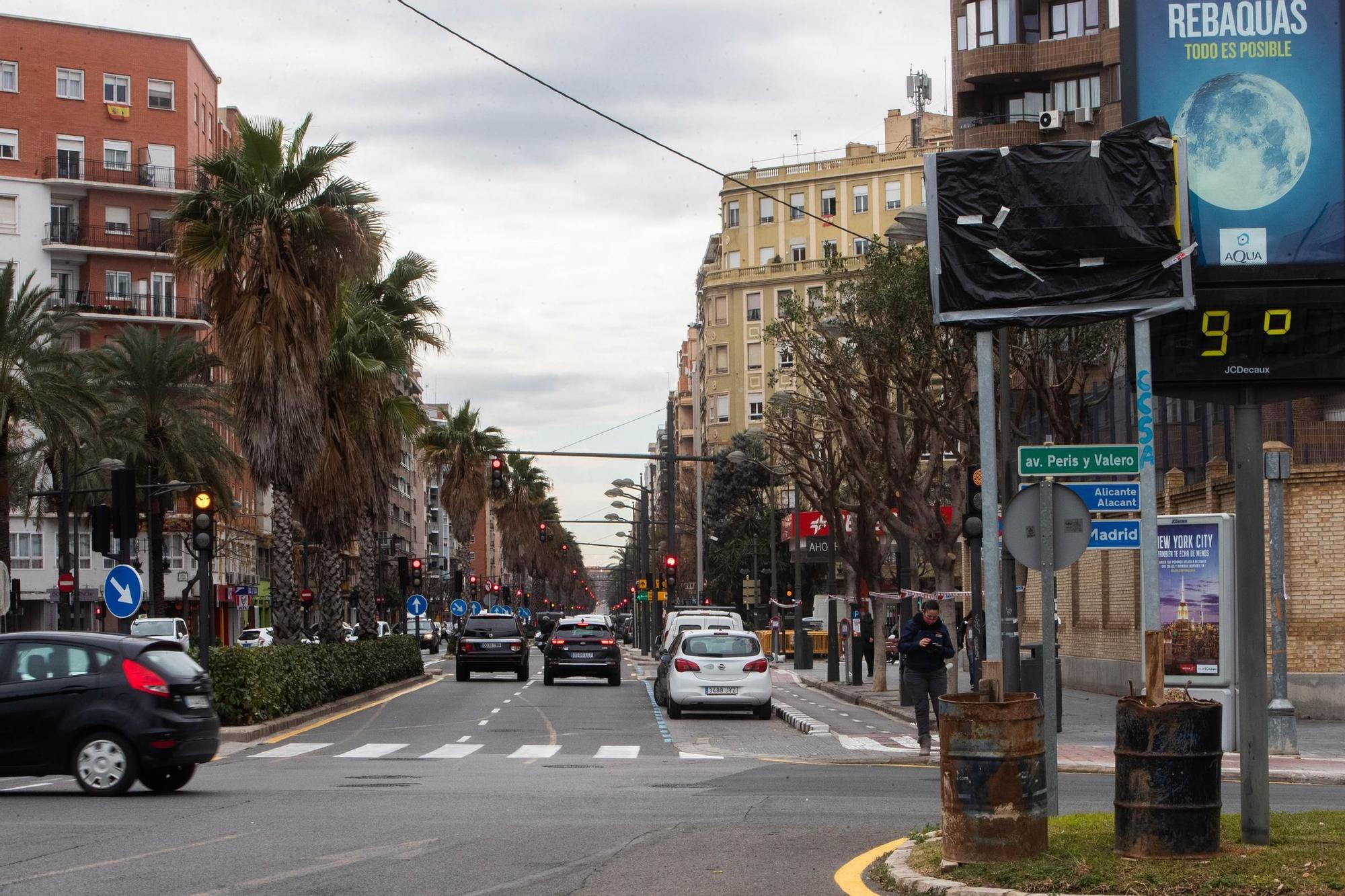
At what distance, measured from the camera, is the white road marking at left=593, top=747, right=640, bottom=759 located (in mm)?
20047

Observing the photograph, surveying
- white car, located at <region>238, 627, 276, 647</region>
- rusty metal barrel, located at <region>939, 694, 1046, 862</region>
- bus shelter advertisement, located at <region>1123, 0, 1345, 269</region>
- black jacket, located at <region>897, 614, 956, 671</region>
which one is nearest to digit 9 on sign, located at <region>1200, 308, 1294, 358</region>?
bus shelter advertisement, located at <region>1123, 0, 1345, 269</region>

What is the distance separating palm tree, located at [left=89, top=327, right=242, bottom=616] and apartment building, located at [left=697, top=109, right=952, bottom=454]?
46490 mm

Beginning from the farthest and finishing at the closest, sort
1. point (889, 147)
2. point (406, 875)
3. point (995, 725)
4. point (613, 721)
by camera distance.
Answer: point (889, 147) < point (613, 721) < point (406, 875) < point (995, 725)

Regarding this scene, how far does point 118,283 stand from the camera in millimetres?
77938

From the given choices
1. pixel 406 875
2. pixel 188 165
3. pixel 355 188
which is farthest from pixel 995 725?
pixel 188 165

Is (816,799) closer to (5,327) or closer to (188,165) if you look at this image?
(5,327)

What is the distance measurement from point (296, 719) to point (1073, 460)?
17382 millimetres

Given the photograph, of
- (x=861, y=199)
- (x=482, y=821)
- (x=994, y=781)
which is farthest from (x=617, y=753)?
(x=861, y=199)

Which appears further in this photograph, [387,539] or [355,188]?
[387,539]

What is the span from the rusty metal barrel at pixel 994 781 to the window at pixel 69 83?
7540 centimetres

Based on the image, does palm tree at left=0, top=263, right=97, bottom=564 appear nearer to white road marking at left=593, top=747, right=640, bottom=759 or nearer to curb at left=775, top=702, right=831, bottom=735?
curb at left=775, top=702, right=831, bottom=735

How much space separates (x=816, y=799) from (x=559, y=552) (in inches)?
6194

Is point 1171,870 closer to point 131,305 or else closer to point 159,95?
point 131,305

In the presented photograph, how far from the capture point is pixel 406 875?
391 inches
